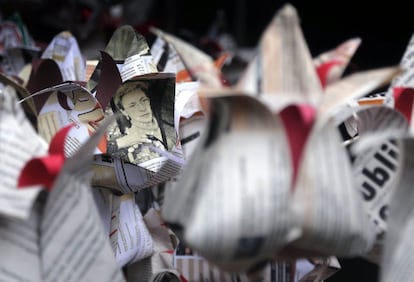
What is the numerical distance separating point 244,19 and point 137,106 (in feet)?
7.63

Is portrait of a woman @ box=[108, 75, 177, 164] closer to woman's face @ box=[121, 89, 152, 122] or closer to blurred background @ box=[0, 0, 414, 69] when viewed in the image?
woman's face @ box=[121, 89, 152, 122]

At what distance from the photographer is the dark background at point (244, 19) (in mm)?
2070

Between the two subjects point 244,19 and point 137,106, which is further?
point 244,19

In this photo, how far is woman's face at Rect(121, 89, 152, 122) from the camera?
30.8 inches

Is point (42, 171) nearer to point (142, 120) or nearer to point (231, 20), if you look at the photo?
point (142, 120)

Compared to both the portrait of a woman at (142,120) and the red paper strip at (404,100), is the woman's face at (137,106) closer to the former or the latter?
the portrait of a woman at (142,120)

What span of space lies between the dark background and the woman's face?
766 mm

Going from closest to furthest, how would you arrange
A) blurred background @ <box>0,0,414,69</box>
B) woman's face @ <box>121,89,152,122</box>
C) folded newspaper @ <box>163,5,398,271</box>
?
folded newspaper @ <box>163,5,398,271</box> < woman's face @ <box>121,89,152,122</box> < blurred background @ <box>0,0,414,69</box>

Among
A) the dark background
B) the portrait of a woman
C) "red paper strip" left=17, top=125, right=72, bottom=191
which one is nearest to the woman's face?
the portrait of a woman

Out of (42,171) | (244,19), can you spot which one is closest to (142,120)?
(42,171)

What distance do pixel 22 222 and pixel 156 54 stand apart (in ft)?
1.88

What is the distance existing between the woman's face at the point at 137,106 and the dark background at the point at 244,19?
77 centimetres

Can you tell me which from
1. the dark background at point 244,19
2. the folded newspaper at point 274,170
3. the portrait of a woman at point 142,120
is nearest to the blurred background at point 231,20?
the dark background at point 244,19

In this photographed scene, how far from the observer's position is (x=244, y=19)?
3053 millimetres
